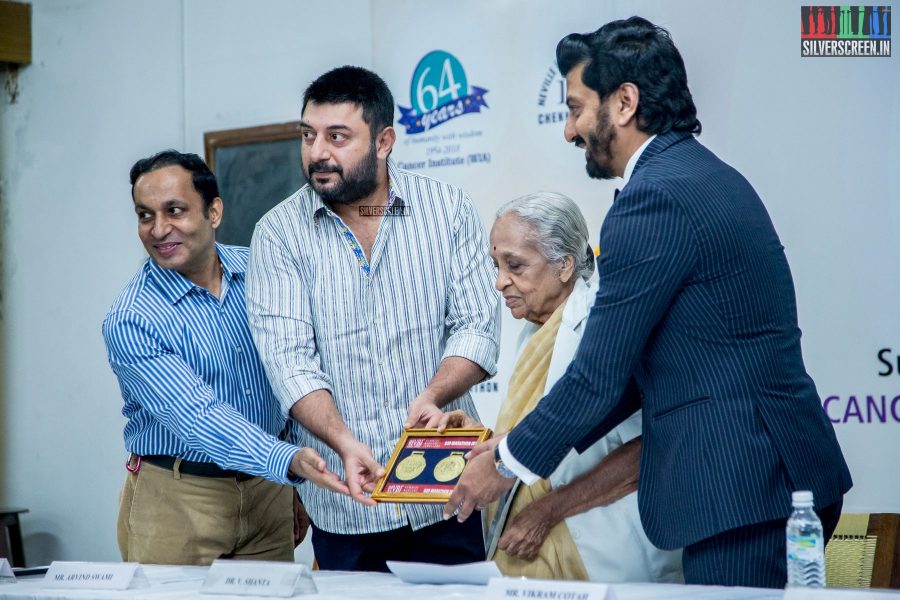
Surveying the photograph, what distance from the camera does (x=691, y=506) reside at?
1.98 metres

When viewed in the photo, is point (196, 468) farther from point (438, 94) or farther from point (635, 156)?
point (438, 94)

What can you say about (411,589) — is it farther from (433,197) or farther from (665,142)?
(433,197)

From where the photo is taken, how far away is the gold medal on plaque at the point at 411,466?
2299 mm

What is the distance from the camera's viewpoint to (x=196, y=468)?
9.46 ft

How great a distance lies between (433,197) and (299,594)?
130 centimetres

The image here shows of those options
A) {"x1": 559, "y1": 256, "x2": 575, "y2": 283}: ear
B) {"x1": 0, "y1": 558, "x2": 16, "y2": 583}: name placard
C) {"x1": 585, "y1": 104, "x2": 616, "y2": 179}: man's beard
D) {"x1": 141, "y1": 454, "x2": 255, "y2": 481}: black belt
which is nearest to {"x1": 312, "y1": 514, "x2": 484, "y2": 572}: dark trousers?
{"x1": 141, "y1": 454, "x2": 255, "y2": 481}: black belt

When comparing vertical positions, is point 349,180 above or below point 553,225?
above

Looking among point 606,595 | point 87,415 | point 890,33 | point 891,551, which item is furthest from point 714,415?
point 87,415

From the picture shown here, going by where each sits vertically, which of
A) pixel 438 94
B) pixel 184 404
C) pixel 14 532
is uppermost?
pixel 438 94

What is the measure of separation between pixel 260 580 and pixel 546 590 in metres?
0.58

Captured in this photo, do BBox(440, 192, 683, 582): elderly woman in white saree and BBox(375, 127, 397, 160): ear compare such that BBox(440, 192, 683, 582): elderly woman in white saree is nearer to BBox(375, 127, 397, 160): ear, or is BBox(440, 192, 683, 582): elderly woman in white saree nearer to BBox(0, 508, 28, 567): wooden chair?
BBox(375, 127, 397, 160): ear

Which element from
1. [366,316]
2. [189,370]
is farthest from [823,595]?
[189,370]

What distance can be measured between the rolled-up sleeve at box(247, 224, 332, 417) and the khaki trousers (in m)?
0.35

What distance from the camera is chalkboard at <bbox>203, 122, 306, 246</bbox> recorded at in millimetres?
5227
